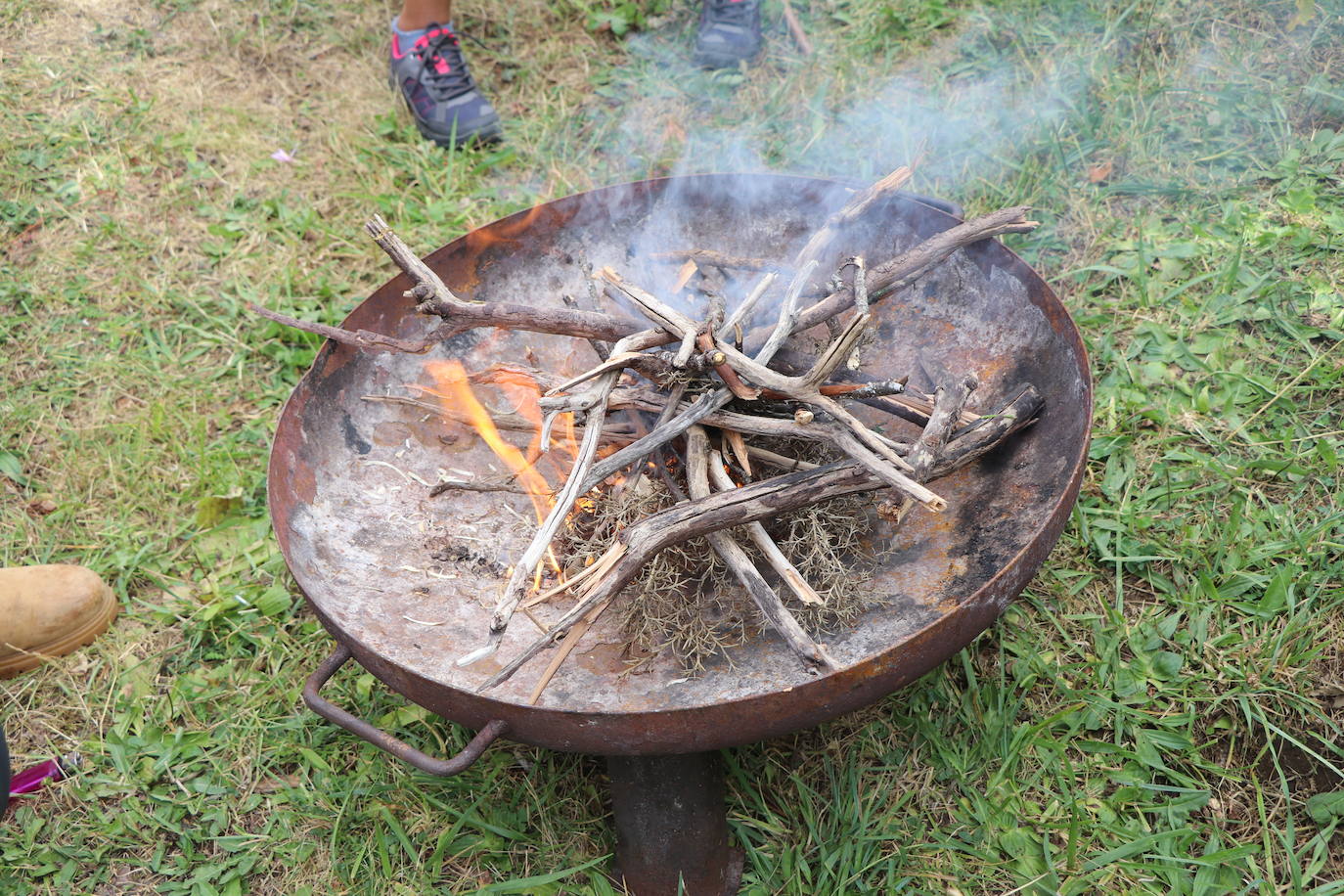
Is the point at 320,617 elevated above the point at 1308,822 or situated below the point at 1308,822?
above

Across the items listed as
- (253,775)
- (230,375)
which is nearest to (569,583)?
(253,775)

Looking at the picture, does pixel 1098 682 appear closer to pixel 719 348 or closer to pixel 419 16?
pixel 719 348

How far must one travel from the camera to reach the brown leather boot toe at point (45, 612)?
8.82 feet

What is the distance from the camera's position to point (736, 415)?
203 centimetres

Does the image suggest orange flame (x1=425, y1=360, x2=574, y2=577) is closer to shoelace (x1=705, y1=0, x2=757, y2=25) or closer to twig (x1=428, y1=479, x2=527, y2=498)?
twig (x1=428, y1=479, x2=527, y2=498)

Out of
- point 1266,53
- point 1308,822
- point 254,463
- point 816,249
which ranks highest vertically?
point 816,249

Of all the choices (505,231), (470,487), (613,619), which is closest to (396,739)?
(613,619)

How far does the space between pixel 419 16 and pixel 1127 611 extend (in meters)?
3.55

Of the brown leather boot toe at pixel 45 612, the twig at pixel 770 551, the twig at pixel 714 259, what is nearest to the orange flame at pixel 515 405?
the twig at pixel 770 551

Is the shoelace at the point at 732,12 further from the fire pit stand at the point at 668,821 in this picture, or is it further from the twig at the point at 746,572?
the fire pit stand at the point at 668,821

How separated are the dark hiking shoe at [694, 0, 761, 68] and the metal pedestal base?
310 centimetres

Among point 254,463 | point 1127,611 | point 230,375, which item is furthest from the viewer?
point 230,375

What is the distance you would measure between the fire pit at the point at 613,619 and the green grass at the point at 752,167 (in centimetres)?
55

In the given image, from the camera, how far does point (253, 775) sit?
8.30 feet
